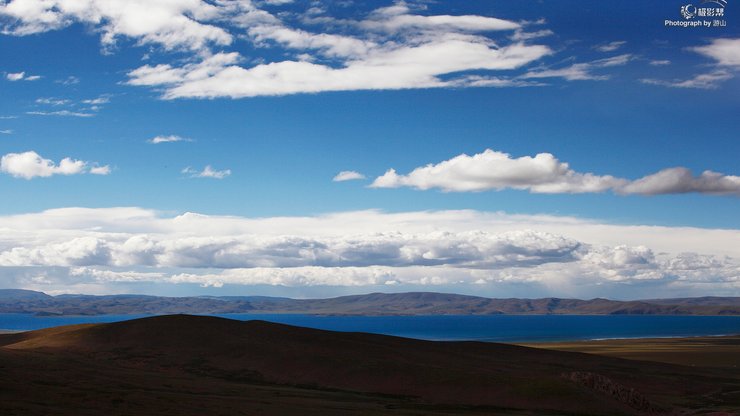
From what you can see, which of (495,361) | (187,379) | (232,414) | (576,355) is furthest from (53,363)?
(576,355)

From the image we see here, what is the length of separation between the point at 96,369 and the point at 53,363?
3175 millimetres

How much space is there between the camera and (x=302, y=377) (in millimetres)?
62500

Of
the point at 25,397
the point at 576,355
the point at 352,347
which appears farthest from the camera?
the point at 576,355

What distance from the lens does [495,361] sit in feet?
273

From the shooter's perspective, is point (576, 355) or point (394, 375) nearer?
point (394, 375)

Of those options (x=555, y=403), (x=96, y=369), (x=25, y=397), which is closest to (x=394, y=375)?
(x=555, y=403)

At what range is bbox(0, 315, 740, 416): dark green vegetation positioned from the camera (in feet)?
135

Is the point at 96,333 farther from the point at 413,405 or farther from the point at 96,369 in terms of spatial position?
the point at 413,405

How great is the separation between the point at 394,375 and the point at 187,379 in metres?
17.4

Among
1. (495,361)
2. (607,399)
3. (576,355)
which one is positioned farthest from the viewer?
(576,355)

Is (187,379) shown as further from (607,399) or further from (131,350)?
(607,399)

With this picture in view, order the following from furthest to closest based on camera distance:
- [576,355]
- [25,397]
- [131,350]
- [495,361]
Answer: [576,355], [495,361], [131,350], [25,397]

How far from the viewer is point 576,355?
95.5m

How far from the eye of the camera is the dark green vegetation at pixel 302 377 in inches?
1615
